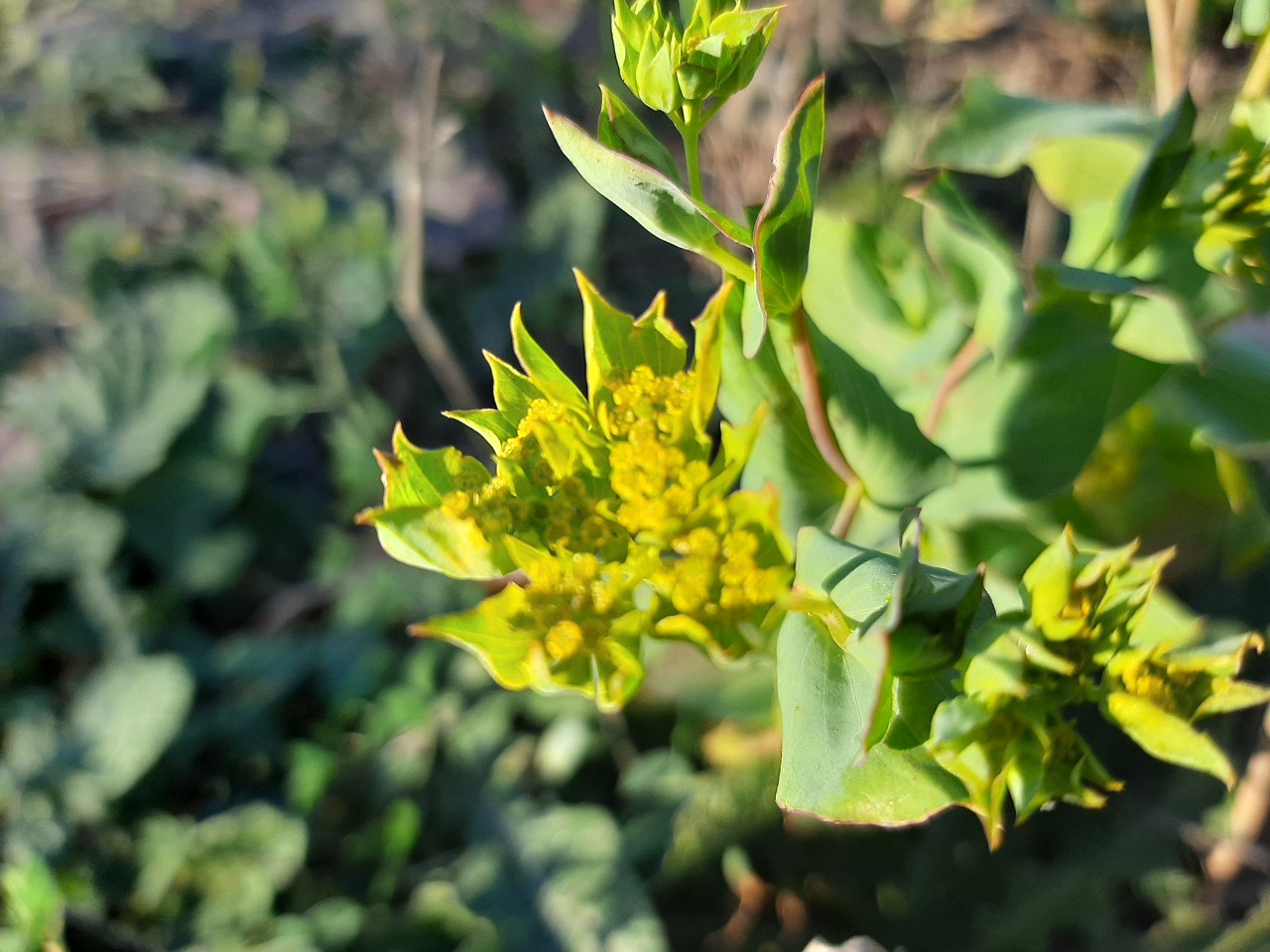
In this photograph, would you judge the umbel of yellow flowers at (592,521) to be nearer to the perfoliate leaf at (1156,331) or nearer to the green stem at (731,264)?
the green stem at (731,264)

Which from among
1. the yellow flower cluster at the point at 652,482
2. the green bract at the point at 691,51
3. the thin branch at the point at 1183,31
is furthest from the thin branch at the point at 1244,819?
the green bract at the point at 691,51

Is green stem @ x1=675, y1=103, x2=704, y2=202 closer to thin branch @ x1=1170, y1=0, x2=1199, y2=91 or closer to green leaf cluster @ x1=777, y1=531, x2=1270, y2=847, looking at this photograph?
green leaf cluster @ x1=777, y1=531, x2=1270, y2=847

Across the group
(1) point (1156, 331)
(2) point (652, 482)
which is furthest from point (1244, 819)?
(2) point (652, 482)

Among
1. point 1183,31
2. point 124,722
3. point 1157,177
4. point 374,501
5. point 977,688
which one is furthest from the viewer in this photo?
point 374,501

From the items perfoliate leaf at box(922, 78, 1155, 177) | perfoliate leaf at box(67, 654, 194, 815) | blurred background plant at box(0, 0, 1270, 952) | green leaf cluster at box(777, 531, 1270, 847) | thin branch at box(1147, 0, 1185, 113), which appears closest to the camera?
green leaf cluster at box(777, 531, 1270, 847)

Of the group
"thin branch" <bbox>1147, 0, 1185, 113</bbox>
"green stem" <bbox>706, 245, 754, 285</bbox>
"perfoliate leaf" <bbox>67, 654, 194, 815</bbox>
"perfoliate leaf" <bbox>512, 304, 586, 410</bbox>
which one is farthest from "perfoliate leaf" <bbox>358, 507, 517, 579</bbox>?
"perfoliate leaf" <bbox>67, 654, 194, 815</bbox>

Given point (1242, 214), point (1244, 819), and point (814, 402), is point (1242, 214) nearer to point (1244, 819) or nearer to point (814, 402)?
point (814, 402)
